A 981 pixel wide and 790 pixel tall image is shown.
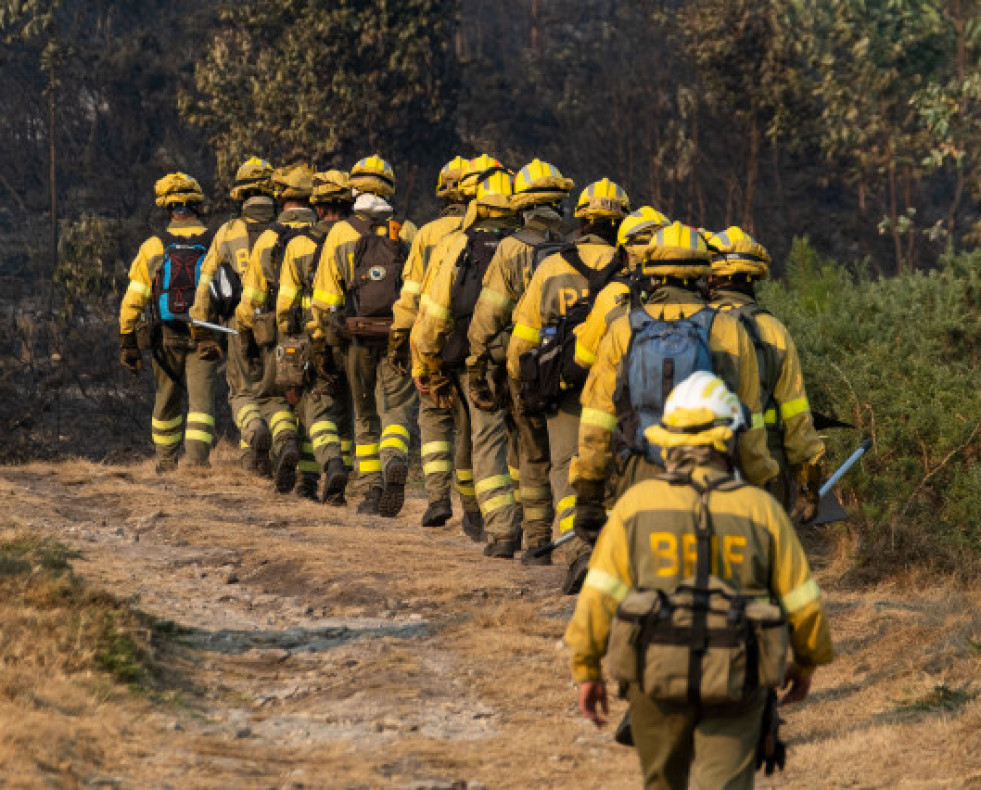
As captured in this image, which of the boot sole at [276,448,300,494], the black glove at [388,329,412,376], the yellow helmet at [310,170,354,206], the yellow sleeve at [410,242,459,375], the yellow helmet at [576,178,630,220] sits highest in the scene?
the yellow helmet at [310,170,354,206]

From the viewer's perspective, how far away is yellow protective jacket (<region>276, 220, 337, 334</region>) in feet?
44.6

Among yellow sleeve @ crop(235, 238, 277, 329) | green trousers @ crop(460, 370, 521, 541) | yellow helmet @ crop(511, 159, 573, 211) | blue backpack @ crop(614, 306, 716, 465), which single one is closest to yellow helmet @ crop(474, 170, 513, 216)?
yellow helmet @ crop(511, 159, 573, 211)

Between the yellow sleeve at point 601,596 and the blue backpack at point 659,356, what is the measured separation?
1631mm

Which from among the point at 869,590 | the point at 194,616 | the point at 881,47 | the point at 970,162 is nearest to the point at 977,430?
the point at 869,590

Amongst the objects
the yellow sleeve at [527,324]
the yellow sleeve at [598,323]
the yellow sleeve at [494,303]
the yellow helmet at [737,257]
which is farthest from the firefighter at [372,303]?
the yellow helmet at [737,257]

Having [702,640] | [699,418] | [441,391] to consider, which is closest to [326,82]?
Result: [441,391]

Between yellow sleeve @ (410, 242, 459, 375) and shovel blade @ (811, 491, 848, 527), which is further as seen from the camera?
yellow sleeve @ (410, 242, 459, 375)

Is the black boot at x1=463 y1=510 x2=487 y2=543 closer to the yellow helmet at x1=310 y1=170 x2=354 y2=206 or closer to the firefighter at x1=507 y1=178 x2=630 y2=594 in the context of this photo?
the firefighter at x1=507 y1=178 x2=630 y2=594

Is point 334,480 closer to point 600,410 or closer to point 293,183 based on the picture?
point 293,183

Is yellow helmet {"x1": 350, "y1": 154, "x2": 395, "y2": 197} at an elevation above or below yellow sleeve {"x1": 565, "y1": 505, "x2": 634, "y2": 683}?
above

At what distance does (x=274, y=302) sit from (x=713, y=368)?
24.8 feet

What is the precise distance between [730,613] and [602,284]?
4.43 m

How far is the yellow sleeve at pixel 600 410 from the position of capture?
7.43 meters

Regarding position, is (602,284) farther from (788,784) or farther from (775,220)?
(775,220)
